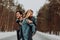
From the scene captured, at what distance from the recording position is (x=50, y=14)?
A: 317ft

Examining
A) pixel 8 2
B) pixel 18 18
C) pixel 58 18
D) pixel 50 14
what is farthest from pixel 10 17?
pixel 18 18

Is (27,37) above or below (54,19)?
above

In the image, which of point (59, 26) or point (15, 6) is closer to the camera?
point (59, 26)

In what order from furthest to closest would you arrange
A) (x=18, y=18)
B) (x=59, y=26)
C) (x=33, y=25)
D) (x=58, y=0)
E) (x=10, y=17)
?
(x=10, y=17) → (x=58, y=0) → (x=59, y=26) → (x=18, y=18) → (x=33, y=25)

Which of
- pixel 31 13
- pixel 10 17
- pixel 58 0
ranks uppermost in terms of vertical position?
pixel 31 13

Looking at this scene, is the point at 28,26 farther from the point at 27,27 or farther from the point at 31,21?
the point at 31,21

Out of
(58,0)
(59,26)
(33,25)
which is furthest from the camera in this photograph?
(58,0)

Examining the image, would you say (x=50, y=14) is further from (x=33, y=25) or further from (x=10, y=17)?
(x=33, y=25)

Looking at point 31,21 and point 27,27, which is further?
point 27,27

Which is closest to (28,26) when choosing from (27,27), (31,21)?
(27,27)

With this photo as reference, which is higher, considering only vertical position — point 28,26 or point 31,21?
point 31,21

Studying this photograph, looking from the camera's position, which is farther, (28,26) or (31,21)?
(28,26)

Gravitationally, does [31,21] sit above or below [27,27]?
above

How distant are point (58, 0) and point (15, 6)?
75.7 feet
